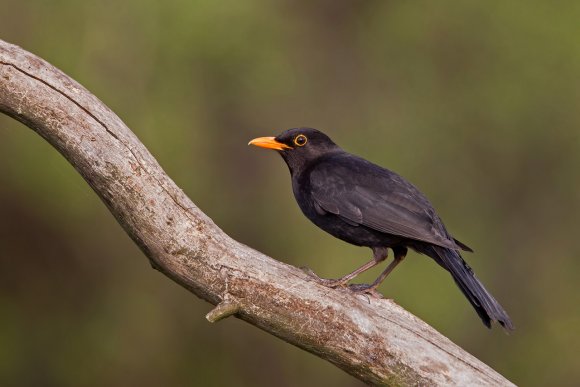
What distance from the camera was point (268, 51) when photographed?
41.1 ft

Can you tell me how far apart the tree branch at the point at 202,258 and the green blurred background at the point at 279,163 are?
5.36m

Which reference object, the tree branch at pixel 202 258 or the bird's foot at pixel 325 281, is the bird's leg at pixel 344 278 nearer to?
the bird's foot at pixel 325 281

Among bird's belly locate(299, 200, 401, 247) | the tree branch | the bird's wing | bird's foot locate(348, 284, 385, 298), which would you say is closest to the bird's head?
the bird's wing

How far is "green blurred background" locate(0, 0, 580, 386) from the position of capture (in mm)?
11688

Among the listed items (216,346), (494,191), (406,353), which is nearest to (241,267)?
(406,353)

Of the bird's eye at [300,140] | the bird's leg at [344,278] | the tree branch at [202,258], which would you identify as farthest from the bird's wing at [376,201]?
A: the tree branch at [202,258]

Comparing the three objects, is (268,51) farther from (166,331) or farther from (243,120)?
(166,331)

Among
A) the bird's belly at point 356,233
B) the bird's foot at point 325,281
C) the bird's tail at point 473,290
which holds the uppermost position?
the bird's belly at point 356,233

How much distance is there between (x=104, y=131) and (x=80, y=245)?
6.68 meters

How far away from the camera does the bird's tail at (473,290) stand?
19.8 ft

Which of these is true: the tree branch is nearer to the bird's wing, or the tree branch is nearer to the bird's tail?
the bird's tail

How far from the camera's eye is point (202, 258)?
565 centimetres

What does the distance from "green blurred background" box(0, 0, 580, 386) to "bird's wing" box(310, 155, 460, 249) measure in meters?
4.40

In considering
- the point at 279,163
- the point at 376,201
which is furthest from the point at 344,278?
the point at 279,163
